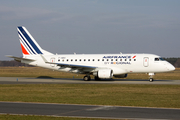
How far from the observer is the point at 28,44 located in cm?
4675

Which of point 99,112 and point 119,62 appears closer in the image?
point 99,112

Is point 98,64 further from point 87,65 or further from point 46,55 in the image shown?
point 46,55

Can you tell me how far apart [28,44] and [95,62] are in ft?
44.5

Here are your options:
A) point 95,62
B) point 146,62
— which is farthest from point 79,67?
point 146,62

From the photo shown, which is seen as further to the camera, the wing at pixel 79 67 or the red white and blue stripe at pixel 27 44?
the red white and blue stripe at pixel 27 44

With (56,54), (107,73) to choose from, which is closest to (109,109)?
(107,73)

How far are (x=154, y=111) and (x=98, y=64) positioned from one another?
27973mm

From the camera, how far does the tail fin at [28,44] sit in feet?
153

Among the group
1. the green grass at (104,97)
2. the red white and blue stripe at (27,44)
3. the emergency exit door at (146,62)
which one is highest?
the red white and blue stripe at (27,44)

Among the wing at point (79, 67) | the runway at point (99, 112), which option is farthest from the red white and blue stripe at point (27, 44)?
the runway at point (99, 112)

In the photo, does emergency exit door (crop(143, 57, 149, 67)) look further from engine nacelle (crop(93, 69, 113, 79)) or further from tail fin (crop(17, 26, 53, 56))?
tail fin (crop(17, 26, 53, 56))

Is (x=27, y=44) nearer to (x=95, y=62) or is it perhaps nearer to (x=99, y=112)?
(x=95, y=62)

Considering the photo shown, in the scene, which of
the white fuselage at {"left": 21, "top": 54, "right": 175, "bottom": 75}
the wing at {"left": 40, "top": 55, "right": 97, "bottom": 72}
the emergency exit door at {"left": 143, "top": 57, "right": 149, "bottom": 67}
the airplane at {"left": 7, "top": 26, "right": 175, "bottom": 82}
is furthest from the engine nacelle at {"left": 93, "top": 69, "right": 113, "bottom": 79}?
the emergency exit door at {"left": 143, "top": 57, "right": 149, "bottom": 67}

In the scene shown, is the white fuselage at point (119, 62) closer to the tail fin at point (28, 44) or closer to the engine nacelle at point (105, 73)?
the engine nacelle at point (105, 73)
